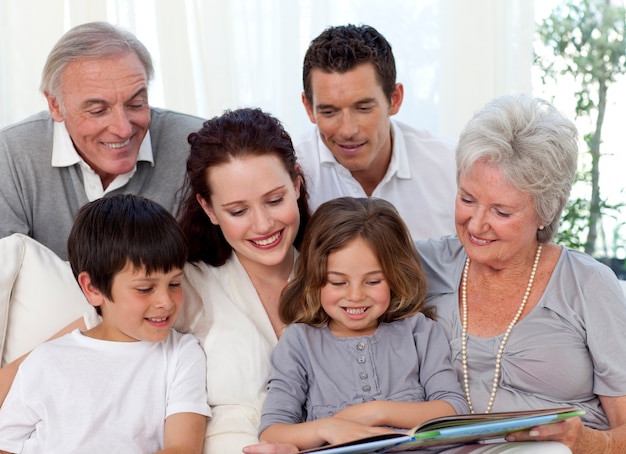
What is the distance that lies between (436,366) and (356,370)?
0.64 feet

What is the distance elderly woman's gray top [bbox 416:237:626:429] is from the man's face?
34.5 inches

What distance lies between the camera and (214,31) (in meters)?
3.69

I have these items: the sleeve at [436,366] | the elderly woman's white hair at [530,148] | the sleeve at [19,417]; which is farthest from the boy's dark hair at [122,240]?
the elderly woman's white hair at [530,148]

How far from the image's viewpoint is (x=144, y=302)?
2.18 m

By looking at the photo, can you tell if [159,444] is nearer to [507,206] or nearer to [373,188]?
[507,206]

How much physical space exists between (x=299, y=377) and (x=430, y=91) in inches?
77.2

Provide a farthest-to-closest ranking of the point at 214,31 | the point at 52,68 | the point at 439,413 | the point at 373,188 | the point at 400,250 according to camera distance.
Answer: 1. the point at 214,31
2. the point at 373,188
3. the point at 52,68
4. the point at 400,250
5. the point at 439,413

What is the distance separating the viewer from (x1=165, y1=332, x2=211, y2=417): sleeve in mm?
2180

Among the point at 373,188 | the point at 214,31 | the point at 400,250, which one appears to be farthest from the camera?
the point at 214,31

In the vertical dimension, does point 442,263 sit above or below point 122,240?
below

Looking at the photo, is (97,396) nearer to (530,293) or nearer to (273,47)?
(530,293)

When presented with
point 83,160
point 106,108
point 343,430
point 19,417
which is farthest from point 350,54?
point 19,417

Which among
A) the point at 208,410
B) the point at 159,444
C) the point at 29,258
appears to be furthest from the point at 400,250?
the point at 29,258

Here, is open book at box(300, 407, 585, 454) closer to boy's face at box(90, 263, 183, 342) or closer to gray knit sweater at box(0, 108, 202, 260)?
boy's face at box(90, 263, 183, 342)
